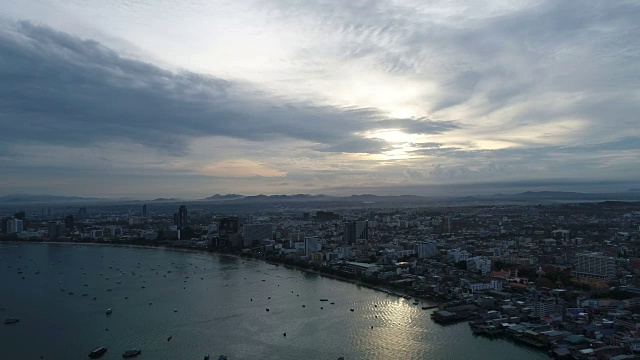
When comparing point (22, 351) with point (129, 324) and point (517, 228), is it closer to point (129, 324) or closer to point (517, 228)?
point (129, 324)

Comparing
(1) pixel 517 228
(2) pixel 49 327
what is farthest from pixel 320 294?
(1) pixel 517 228

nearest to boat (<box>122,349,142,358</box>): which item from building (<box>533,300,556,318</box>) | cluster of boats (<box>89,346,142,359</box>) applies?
cluster of boats (<box>89,346,142,359</box>)

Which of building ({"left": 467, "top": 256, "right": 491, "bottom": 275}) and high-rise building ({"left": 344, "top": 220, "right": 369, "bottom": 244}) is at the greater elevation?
high-rise building ({"left": 344, "top": 220, "right": 369, "bottom": 244})

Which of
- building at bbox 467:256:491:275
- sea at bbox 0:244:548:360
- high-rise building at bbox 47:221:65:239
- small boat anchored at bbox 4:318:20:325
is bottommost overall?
sea at bbox 0:244:548:360

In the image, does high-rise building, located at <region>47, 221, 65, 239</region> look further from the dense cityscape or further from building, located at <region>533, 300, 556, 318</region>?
building, located at <region>533, 300, 556, 318</region>

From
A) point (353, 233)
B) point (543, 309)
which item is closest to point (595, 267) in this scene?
point (543, 309)

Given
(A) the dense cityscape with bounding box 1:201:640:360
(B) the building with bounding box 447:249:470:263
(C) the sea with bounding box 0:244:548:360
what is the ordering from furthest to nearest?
(B) the building with bounding box 447:249:470:263 < (A) the dense cityscape with bounding box 1:201:640:360 < (C) the sea with bounding box 0:244:548:360

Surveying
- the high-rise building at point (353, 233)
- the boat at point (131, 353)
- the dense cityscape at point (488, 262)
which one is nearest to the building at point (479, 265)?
the dense cityscape at point (488, 262)
